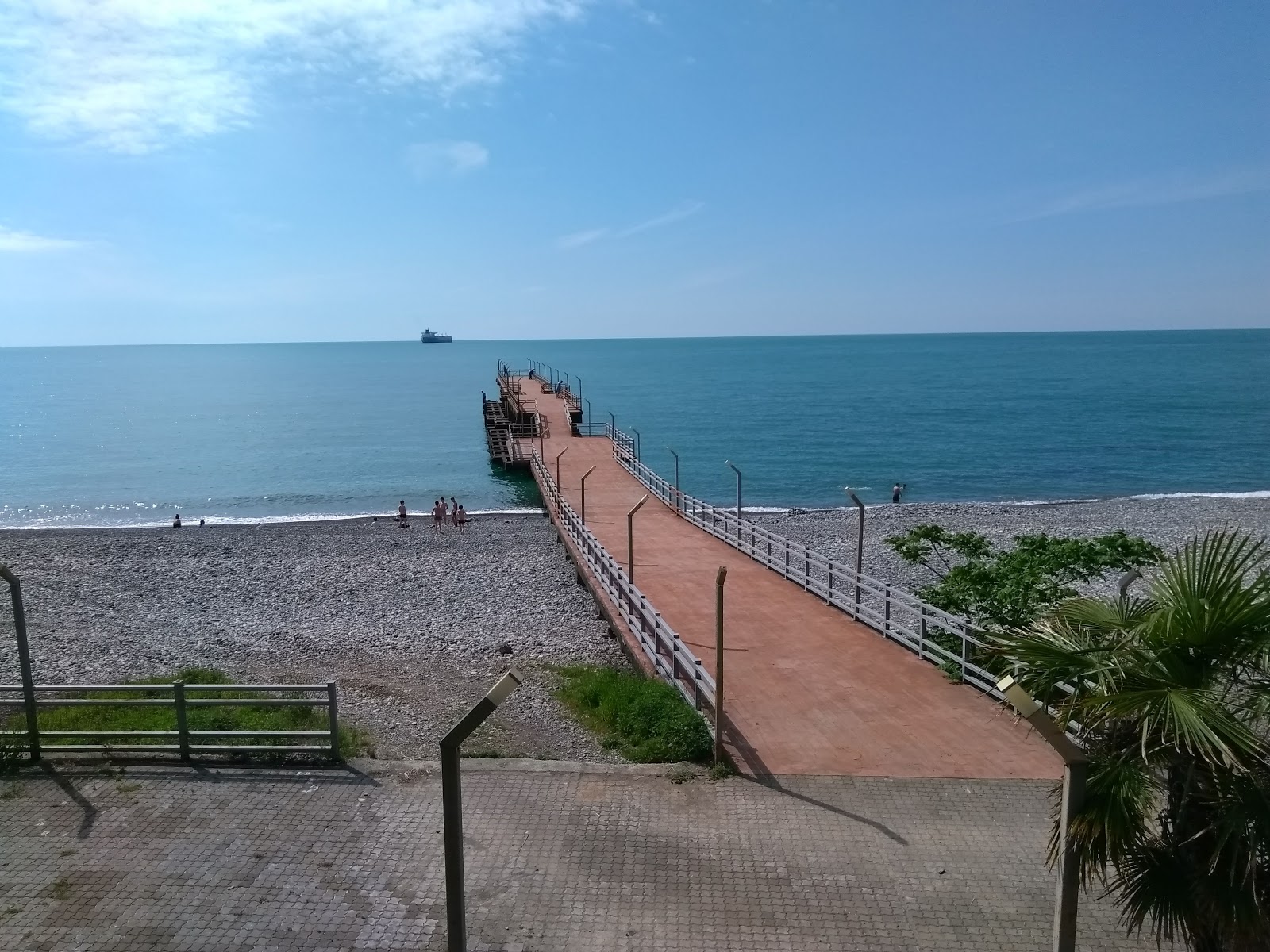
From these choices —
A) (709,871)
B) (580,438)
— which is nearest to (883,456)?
(580,438)

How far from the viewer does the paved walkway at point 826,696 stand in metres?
9.70

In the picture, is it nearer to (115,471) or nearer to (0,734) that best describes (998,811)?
(0,734)

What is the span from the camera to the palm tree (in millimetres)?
4129

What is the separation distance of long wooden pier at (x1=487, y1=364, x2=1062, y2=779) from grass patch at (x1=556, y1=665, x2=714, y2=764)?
0.42m

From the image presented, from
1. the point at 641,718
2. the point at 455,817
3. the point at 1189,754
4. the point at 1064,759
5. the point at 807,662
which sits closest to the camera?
the point at 1189,754

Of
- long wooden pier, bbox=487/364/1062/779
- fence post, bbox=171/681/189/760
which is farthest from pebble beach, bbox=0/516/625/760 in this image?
fence post, bbox=171/681/189/760

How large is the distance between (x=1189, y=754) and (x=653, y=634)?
33.8ft

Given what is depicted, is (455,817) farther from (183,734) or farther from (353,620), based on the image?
(353,620)

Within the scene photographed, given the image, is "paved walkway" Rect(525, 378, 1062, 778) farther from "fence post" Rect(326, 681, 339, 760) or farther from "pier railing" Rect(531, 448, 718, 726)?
"fence post" Rect(326, 681, 339, 760)

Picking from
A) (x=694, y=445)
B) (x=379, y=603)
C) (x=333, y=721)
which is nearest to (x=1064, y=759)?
(x=333, y=721)

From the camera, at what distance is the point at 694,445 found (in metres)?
70.1

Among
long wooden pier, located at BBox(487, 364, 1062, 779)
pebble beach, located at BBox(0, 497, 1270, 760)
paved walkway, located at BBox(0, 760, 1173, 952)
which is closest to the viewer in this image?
paved walkway, located at BBox(0, 760, 1173, 952)

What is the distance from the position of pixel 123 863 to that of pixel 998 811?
8020 millimetres

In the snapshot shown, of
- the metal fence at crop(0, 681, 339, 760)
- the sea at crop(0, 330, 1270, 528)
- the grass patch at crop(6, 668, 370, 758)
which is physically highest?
the metal fence at crop(0, 681, 339, 760)
